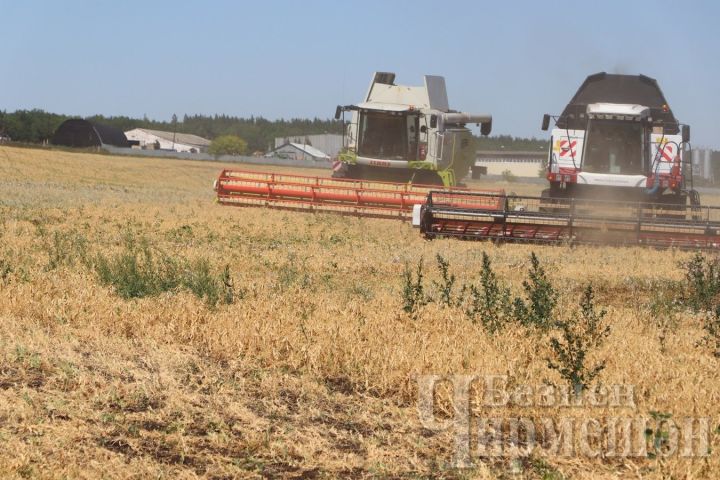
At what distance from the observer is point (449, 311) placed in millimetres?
7277

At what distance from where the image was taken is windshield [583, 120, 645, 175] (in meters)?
17.7

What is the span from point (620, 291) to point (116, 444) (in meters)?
6.86

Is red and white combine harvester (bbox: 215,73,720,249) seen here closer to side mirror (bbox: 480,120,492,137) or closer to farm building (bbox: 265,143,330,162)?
side mirror (bbox: 480,120,492,137)

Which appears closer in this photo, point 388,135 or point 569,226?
point 569,226

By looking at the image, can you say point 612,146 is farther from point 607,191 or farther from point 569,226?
point 569,226

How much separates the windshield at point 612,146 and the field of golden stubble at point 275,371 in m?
7.12

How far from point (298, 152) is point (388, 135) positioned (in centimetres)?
8553

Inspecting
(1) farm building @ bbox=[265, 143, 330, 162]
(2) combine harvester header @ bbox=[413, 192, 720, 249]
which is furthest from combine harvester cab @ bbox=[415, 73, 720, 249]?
(1) farm building @ bbox=[265, 143, 330, 162]

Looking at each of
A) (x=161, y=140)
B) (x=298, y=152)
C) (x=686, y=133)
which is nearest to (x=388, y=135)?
(x=686, y=133)

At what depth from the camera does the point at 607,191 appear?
1755 cm

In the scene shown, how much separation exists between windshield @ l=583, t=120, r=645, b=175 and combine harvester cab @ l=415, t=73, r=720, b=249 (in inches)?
0.7

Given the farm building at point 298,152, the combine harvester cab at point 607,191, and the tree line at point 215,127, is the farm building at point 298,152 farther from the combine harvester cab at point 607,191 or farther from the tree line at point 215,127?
the combine harvester cab at point 607,191

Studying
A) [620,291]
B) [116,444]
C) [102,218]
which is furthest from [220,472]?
[102,218]

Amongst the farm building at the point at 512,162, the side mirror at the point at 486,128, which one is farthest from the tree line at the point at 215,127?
the side mirror at the point at 486,128
